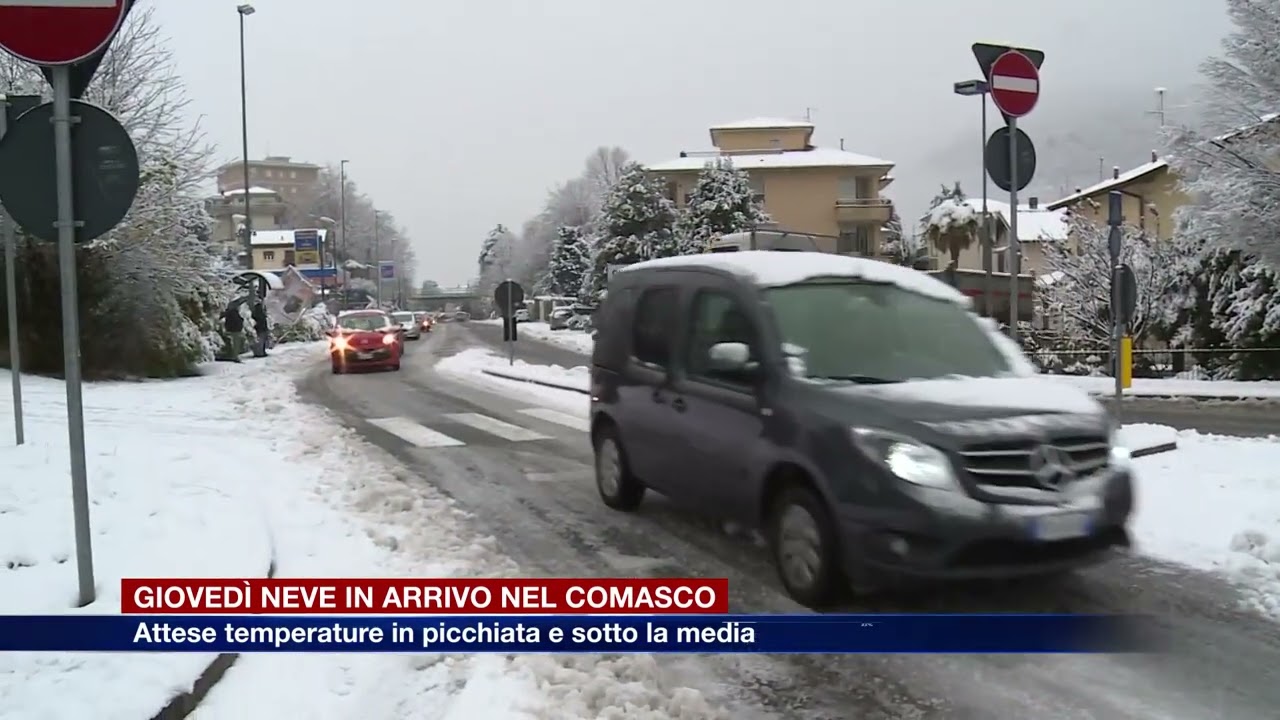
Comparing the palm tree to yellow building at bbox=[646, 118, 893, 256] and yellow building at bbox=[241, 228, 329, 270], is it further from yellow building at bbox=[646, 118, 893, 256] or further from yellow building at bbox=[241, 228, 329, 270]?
yellow building at bbox=[241, 228, 329, 270]

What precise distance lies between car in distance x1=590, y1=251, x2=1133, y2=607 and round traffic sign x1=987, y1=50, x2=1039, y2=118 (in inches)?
137

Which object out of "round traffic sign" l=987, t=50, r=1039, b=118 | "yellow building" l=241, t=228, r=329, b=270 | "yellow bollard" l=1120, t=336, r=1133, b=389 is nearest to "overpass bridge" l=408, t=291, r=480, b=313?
"yellow building" l=241, t=228, r=329, b=270

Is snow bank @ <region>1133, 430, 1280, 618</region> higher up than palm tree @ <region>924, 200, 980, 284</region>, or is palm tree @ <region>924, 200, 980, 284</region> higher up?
palm tree @ <region>924, 200, 980, 284</region>

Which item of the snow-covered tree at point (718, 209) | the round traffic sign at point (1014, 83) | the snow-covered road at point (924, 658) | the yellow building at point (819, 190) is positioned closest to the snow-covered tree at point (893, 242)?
the yellow building at point (819, 190)

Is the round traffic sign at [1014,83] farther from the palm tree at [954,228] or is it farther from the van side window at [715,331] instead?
the palm tree at [954,228]

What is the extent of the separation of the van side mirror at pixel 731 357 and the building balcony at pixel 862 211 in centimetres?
5647

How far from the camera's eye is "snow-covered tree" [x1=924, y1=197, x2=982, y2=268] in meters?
54.8

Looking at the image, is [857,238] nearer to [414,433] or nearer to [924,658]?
[414,433]

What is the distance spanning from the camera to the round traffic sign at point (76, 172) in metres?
4.55

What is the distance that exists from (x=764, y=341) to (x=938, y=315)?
1.23 meters

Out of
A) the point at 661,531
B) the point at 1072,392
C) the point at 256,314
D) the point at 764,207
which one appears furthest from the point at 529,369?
the point at 764,207

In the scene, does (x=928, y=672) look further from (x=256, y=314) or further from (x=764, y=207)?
(x=764, y=207)

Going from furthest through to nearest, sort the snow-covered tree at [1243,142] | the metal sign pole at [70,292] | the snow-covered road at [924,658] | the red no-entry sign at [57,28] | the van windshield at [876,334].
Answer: the snow-covered tree at [1243,142], the van windshield at [876,334], the metal sign pole at [70,292], the red no-entry sign at [57,28], the snow-covered road at [924,658]

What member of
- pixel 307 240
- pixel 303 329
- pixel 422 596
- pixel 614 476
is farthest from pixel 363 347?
pixel 307 240
